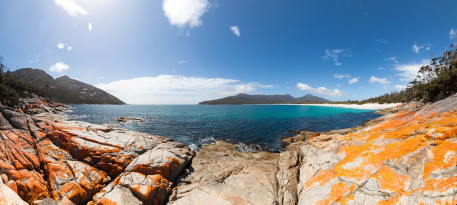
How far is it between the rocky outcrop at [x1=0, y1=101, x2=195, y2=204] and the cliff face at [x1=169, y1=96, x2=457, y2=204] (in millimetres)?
2277

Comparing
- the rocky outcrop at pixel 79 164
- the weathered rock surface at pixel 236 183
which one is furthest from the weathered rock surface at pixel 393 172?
the rocky outcrop at pixel 79 164

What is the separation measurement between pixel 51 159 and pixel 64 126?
492cm

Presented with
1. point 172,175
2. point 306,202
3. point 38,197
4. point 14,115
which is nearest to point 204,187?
point 172,175

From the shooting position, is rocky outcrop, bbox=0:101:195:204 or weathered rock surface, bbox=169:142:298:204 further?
weathered rock surface, bbox=169:142:298:204

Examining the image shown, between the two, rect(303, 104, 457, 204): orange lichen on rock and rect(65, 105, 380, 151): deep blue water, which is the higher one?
rect(303, 104, 457, 204): orange lichen on rock

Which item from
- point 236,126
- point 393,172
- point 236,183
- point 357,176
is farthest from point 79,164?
A: point 236,126

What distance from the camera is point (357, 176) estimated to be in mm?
7797

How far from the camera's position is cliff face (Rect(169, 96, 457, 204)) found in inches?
243

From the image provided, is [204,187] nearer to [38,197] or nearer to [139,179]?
[139,179]

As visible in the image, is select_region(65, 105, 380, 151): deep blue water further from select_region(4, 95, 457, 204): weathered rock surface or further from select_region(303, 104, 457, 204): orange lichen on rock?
select_region(303, 104, 457, 204): orange lichen on rock

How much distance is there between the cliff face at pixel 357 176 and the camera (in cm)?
618

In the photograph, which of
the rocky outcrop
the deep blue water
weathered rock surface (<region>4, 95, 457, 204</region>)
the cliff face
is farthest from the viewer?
the deep blue water

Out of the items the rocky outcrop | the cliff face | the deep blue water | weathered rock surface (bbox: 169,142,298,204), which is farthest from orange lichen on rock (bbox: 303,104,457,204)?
the deep blue water

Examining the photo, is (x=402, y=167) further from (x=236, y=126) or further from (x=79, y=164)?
(x=236, y=126)
